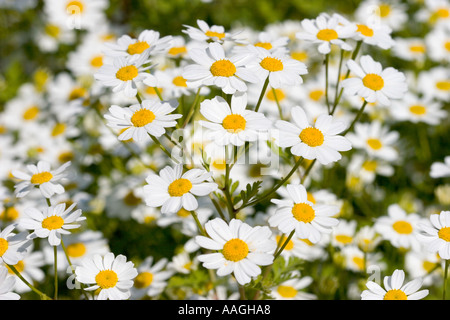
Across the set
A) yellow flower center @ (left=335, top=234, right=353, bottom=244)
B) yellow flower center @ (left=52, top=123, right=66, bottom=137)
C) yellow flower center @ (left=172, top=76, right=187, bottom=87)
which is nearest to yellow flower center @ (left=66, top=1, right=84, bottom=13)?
yellow flower center @ (left=52, top=123, right=66, bottom=137)

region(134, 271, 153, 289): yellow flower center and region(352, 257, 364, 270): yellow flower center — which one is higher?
region(134, 271, 153, 289): yellow flower center

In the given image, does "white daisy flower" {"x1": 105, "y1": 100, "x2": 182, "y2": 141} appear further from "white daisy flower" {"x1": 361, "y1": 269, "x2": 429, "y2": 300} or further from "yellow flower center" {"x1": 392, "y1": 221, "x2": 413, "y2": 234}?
"yellow flower center" {"x1": 392, "y1": 221, "x2": 413, "y2": 234}

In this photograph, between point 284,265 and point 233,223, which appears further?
point 284,265

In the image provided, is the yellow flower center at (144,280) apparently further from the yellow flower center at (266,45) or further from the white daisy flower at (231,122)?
the yellow flower center at (266,45)

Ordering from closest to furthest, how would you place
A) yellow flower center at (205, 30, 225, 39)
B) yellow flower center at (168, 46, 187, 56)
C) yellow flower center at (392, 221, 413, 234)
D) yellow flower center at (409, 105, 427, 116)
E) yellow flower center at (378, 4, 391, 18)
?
yellow flower center at (205, 30, 225, 39), yellow flower center at (168, 46, 187, 56), yellow flower center at (392, 221, 413, 234), yellow flower center at (409, 105, 427, 116), yellow flower center at (378, 4, 391, 18)

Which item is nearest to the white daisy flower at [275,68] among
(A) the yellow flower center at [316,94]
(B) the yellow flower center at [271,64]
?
(B) the yellow flower center at [271,64]
